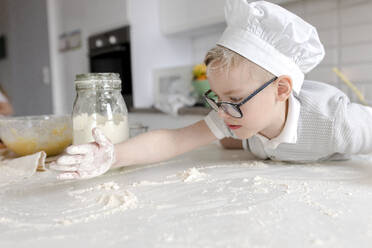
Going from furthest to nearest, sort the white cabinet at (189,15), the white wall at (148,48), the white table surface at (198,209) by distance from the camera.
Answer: the white wall at (148,48), the white cabinet at (189,15), the white table surface at (198,209)

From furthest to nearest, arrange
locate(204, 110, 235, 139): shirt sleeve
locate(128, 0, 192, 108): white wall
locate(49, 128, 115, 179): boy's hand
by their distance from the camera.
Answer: locate(128, 0, 192, 108): white wall
locate(204, 110, 235, 139): shirt sleeve
locate(49, 128, 115, 179): boy's hand

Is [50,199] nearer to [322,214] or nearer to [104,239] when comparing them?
[104,239]

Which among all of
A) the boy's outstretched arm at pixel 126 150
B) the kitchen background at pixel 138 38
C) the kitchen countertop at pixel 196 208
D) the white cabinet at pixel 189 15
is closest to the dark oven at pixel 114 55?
the kitchen background at pixel 138 38

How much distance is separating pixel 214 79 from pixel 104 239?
440mm

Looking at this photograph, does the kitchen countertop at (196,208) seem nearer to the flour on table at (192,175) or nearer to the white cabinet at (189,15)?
the flour on table at (192,175)

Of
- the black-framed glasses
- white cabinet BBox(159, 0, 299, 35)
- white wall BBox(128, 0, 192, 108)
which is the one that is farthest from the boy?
white wall BBox(128, 0, 192, 108)

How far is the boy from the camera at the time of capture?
684mm

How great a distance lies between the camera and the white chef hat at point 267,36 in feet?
2.25

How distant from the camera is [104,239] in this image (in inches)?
15.6

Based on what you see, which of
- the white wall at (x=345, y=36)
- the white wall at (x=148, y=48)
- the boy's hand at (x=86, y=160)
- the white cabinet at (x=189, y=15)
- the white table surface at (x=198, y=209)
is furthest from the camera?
the white wall at (x=148, y=48)

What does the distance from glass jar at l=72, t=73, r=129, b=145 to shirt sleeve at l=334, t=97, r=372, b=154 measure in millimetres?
540

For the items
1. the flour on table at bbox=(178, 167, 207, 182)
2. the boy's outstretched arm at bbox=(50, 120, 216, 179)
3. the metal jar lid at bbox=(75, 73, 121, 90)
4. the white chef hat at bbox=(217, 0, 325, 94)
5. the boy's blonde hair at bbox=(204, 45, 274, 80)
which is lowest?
the flour on table at bbox=(178, 167, 207, 182)

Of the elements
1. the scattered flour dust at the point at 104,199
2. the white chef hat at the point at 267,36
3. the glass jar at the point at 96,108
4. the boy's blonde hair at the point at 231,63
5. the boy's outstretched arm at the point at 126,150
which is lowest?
the scattered flour dust at the point at 104,199

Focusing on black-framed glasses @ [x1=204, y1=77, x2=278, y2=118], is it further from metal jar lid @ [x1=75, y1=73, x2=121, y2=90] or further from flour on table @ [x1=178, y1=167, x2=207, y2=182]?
metal jar lid @ [x1=75, y1=73, x2=121, y2=90]
